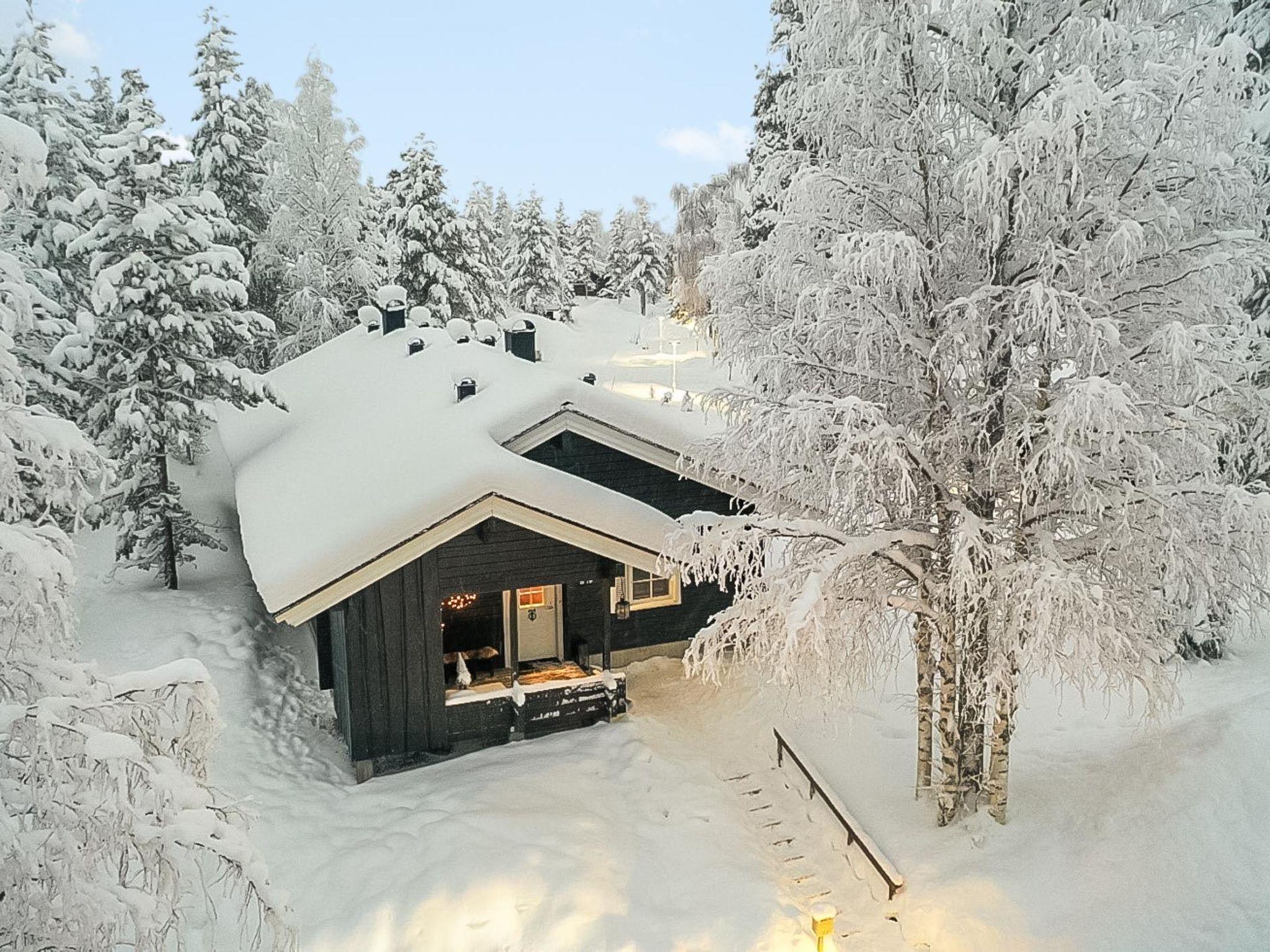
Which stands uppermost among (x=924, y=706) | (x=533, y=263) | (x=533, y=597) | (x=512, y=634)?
(x=533, y=263)

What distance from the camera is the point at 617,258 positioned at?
7869cm

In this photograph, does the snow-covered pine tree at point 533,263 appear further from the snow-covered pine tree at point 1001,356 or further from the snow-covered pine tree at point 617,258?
the snow-covered pine tree at point 1001,356

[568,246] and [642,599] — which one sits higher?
[568,246]

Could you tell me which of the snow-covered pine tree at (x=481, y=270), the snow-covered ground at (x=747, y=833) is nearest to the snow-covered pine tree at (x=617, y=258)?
the snow-covered pine tree at (x=481, y=270)

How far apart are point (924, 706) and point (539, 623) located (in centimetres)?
675

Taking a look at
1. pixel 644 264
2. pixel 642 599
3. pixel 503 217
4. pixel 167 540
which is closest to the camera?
pixel 642 599

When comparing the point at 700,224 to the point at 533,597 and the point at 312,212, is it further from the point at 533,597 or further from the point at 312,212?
the point at 533,597

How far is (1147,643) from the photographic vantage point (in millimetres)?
9055

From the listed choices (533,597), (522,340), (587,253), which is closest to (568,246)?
(587,253)

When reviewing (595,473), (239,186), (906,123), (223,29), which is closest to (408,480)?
(595,473)

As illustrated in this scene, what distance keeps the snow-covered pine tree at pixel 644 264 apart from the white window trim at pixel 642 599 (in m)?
56.8

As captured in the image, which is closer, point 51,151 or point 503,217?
point 51,151

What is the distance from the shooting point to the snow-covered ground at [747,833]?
948 centimetres

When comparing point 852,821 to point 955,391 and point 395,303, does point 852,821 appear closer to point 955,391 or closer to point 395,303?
point 955,391
